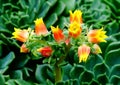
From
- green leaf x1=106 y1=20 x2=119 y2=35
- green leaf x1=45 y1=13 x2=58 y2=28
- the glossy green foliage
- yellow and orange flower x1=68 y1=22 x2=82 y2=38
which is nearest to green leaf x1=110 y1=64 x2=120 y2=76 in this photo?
the glossy green foliage

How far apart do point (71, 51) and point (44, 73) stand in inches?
5.6

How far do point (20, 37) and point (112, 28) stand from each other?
0.58 meters

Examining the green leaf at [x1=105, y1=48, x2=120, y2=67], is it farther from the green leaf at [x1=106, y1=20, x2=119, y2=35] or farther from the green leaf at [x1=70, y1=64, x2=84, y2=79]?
the green leaf at [x1=106, y1=20, x2=119, y2=35]

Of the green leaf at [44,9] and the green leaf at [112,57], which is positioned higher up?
the green leaf at [44,9]

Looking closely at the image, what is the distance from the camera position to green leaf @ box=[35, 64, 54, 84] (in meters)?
1.77

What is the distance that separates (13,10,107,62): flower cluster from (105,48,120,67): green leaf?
17 centimetres

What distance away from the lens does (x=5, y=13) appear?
211cm

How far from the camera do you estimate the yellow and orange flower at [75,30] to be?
60.1 inches

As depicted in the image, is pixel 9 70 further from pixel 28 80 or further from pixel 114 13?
pixel 114 13

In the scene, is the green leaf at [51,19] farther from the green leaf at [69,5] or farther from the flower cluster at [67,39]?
the flower cluster at [67,39]

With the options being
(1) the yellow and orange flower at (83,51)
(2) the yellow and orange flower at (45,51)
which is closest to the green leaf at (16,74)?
(2) the yellow and orange flower at (45,51)

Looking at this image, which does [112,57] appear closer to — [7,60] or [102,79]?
[102,79]

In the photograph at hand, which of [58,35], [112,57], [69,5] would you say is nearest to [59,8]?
[69,5]

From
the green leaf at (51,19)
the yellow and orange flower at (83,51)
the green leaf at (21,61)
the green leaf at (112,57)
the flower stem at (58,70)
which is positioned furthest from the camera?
the green leaf at (51,19)
